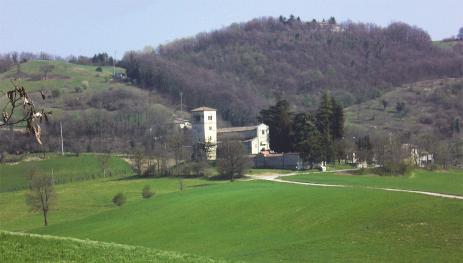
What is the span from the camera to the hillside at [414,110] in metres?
139

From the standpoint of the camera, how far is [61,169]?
3819 inches

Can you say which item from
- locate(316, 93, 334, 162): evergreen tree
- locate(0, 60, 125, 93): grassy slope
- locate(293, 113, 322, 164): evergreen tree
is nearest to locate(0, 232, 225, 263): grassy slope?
locate(293, 113, 322, 164): evergreen tree

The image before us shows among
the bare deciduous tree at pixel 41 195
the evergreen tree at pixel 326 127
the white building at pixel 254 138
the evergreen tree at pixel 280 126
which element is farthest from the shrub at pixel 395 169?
the bare deciduous tree at pixel 41 195

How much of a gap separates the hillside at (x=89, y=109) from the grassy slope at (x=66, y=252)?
278ft

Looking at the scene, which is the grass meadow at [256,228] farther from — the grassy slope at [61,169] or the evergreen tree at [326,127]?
the grassy slope at [61,169]

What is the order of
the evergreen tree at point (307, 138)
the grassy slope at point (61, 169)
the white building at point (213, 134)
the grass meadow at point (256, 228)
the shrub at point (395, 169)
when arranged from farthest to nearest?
the white building at point (213, 134), the grassy slope at point (61, 169), the evergreen tree at point (307, 138), the shrub at point (395, 169), the grass meadow at point (256, 228)

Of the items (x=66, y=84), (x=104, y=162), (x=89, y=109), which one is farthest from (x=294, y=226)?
(x=66, y=84)

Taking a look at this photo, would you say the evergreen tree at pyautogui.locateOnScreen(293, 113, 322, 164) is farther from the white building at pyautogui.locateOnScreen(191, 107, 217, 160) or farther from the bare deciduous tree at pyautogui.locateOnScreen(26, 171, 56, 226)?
the bare deciduous tree at pyautogui.locateOnScreen(26, 171, 56, 226)

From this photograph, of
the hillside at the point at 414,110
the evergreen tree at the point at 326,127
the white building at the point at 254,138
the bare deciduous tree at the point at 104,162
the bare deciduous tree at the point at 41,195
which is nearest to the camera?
the bare deciduous tree at the point at 41,195

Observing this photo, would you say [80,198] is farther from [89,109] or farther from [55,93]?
[55,93]

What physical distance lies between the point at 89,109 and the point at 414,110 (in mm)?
75874

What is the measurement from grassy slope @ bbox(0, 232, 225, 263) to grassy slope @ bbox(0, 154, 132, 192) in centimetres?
6912

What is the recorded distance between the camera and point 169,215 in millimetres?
45625

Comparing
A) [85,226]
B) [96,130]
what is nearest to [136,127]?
[96,130]
